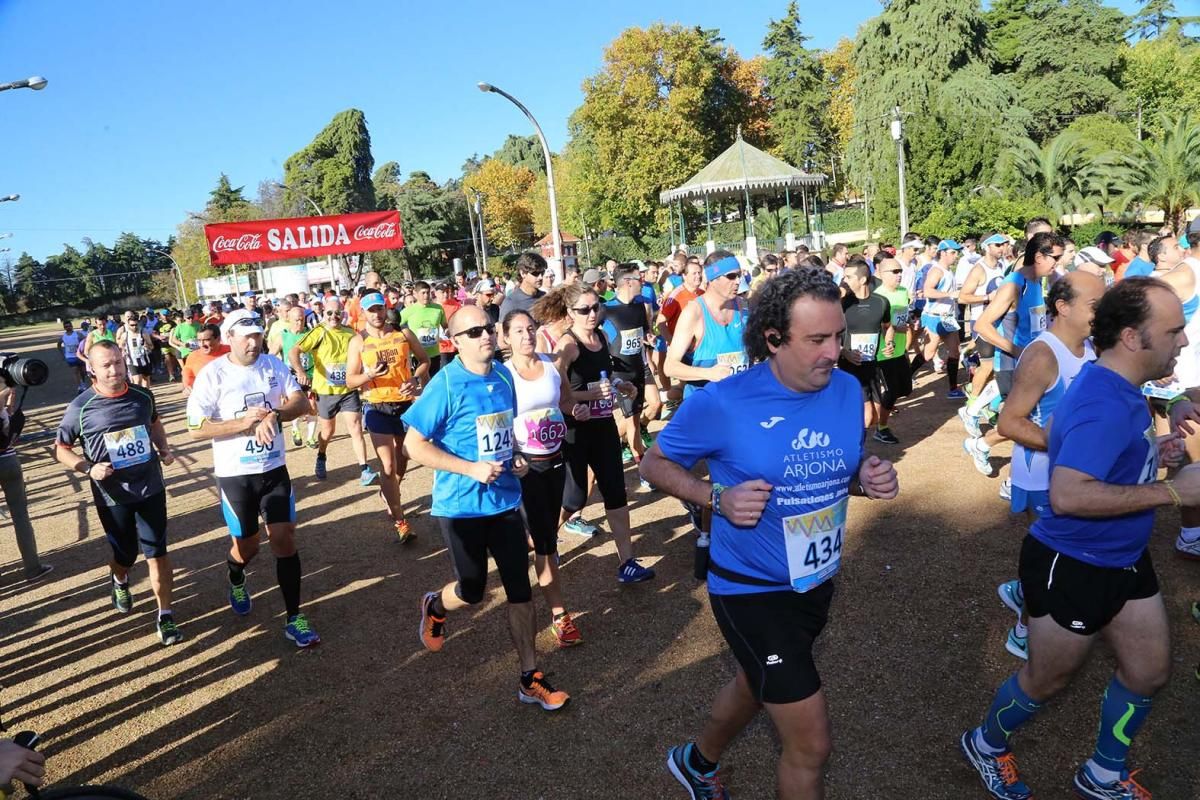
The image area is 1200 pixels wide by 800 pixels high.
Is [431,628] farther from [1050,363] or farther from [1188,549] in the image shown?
[1188,549]

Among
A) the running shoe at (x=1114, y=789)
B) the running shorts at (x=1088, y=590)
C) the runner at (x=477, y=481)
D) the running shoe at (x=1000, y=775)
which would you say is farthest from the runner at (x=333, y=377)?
the running shoe at (x=1114, y=789)

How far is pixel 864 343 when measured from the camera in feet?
24.6

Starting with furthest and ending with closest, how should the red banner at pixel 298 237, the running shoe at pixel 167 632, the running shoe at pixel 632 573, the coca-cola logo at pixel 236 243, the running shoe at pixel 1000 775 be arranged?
the red banner at pixel 298 237
the coca-cola logo at pixel 236 243
the running shoe at pixel 632 573
the running shoe at pixel 167 632
the running shoe at pixel 1000 775

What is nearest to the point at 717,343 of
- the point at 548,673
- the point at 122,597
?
the point at 548,673

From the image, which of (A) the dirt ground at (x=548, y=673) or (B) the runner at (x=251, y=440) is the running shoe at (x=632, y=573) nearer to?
(A) the dirt ground at (x=548, y=673)

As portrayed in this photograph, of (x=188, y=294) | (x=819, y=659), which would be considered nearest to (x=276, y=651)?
(x=819, y=659)

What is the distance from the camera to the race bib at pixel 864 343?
747cm

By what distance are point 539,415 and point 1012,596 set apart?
9.62 ft

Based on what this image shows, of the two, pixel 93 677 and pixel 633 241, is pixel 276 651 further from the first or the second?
pixel 633 241

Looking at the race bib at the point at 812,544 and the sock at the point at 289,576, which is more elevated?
the race bib at the point at 812,544

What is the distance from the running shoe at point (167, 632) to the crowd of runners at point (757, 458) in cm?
2

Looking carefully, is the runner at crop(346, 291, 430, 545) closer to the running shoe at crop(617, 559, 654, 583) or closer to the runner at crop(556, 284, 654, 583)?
the runner at crop(556, 284, 654, 583)

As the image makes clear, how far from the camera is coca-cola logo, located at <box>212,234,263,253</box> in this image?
19766 mm

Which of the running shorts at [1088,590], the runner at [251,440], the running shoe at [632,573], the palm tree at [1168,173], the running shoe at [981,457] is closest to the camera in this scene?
the running shorts at [1088,590]
